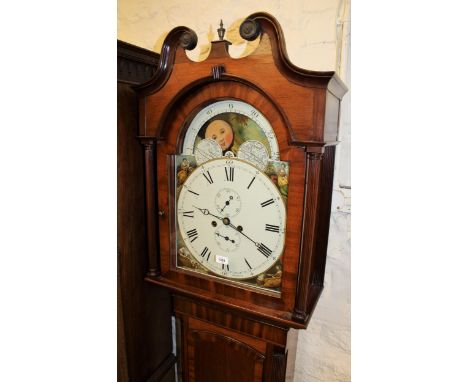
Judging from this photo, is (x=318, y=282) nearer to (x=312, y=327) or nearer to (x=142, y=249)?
(x=312, y=327)

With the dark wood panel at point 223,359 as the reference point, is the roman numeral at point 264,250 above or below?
above

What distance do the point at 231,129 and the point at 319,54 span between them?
1.46 feet

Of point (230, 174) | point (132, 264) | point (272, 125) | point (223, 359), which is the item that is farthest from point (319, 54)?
point (223, 359)

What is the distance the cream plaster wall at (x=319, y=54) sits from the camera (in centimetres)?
101

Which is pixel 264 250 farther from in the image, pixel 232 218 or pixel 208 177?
pixel 208 177

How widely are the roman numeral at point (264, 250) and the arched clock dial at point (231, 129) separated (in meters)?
0.24

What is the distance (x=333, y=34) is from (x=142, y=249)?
3.09ft

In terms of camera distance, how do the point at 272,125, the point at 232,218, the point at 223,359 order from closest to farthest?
the point at 272,125
the point at 232,218
the point at 223,359

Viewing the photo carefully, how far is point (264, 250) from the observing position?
87 cm

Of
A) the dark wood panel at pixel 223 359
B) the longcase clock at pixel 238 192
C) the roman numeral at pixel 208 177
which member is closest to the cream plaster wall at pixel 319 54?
the longcase clock at pixel 238 192

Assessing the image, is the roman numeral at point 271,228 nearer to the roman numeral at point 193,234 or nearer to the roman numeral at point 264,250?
the roman numeral at point 264,250

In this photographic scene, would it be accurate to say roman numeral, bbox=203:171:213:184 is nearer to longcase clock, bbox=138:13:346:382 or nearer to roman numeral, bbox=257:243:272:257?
longcase clock, bbox=138:13:346:382

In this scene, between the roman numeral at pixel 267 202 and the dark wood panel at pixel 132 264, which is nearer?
the roman numeral at pixel 267 202

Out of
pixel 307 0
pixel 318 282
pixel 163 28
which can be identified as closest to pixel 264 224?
pixel 318 282
